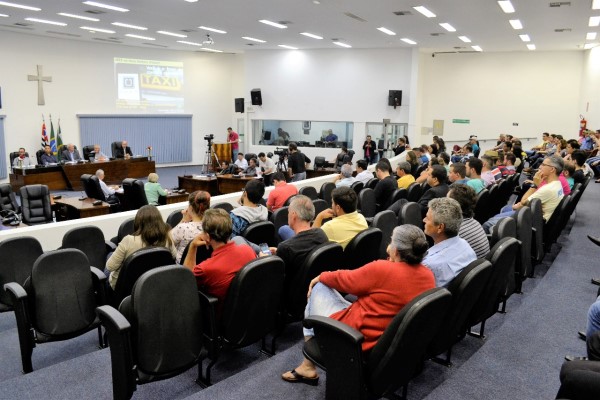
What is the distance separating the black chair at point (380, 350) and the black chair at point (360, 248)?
1.27 meters

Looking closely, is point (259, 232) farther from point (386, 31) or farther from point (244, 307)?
point (386, 31)

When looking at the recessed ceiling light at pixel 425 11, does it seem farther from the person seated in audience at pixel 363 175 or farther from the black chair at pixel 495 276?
the black chair at pixel 495 276

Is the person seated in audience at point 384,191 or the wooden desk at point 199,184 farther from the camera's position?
the wooden desk at point 199,184

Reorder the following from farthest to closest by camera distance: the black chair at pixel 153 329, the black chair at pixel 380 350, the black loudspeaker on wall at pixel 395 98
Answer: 1. the black loudspeaker on wall at pixel 395 98
2. the black chair at pixel 153 329
3. the black chair at pixel 380 350

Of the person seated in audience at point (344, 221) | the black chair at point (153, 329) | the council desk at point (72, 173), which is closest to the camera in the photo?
the black chair at point (153, 329)

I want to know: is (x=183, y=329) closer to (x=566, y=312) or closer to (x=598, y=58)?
(x=566, y=312)

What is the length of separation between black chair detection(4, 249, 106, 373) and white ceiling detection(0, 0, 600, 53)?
7.23 metres

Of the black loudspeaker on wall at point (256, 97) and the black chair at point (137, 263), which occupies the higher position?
the black loudspeaker on wall at point (256, 97)

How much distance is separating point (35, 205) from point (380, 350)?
297 inches

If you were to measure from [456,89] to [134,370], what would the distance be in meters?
17.4

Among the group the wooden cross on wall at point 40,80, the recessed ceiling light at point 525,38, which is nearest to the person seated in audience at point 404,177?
the recessed ceiling light at point 525,38

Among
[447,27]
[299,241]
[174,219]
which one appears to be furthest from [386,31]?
[299,241]

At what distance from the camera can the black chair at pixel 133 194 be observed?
28.2ft

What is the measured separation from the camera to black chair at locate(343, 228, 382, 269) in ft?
12.0
